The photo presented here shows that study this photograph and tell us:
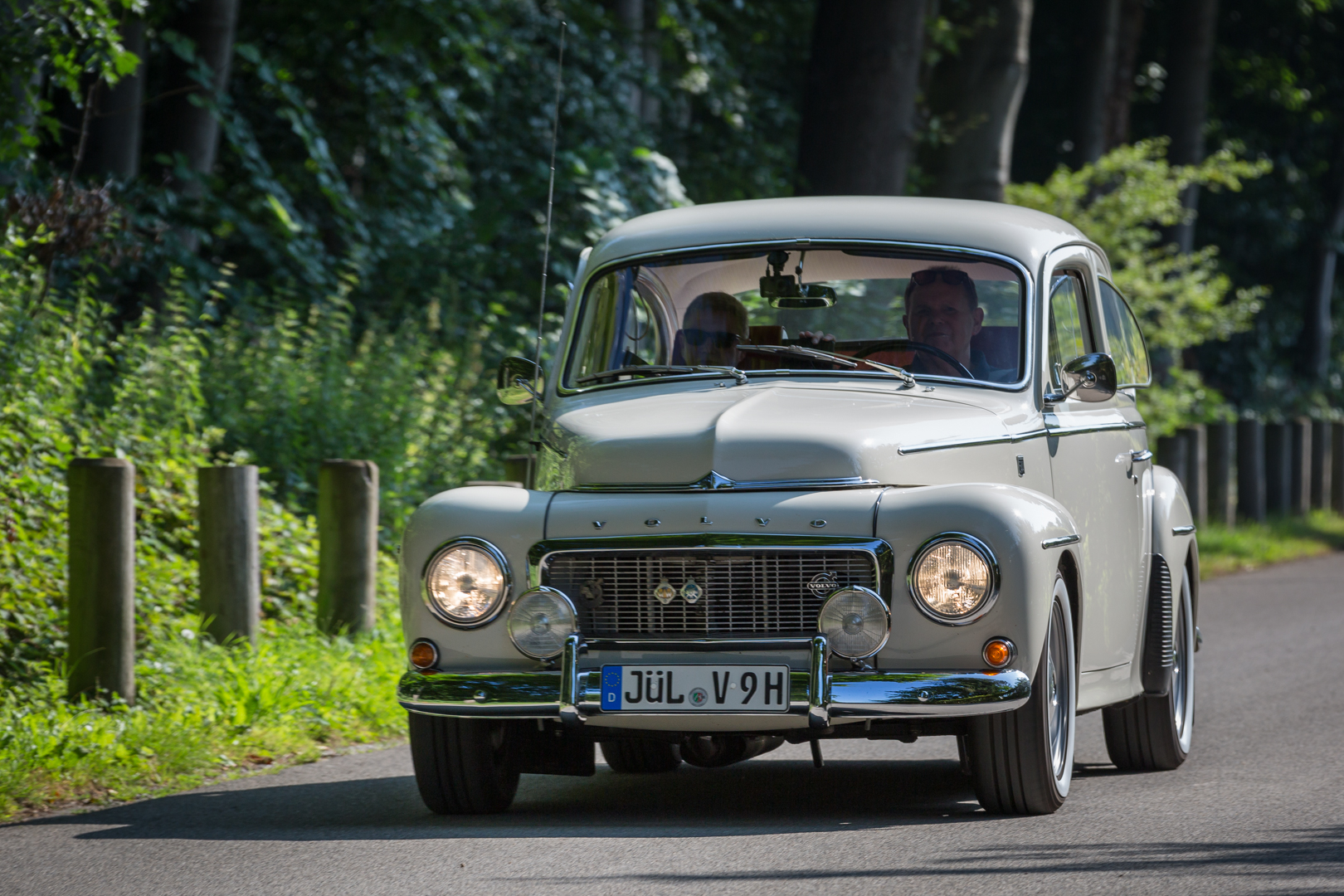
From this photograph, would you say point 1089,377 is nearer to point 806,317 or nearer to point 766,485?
point 806,317

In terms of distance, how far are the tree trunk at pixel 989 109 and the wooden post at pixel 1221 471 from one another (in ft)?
11.4

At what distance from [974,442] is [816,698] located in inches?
46.7

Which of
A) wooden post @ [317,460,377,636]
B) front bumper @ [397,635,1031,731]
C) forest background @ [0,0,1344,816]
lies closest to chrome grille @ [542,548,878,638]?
front bumper @ [397,635,1031,731]

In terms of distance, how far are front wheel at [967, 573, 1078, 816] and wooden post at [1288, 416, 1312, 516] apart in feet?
56.8

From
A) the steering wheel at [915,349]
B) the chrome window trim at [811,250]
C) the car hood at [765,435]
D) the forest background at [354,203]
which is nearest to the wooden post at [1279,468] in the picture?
the forest background at [354,203]

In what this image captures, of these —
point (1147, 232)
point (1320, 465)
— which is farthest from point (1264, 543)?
point (1320, 465)

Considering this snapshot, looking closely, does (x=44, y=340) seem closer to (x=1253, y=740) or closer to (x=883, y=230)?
(x=883, y=230)

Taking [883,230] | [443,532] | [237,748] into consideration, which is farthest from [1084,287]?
[237,748]

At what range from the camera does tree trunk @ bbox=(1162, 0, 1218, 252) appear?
2553cm

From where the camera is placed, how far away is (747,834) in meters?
5.70

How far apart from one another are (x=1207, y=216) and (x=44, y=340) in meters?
26.8

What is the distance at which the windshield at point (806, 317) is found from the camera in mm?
6727

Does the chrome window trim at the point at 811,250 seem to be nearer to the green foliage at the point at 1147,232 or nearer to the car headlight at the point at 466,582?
the car headlight at the point at 466,582

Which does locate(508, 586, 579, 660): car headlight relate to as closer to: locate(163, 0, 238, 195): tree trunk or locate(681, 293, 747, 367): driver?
locate(681, 293, 747, 367): driver
